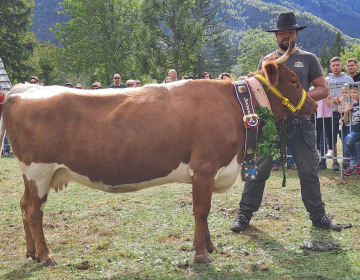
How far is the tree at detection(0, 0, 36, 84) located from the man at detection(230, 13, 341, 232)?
35493 mm

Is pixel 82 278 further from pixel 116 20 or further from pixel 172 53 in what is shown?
pixel 116 20

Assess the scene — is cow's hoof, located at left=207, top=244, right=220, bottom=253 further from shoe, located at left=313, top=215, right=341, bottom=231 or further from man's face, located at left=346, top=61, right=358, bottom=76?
man's face, located at left=346, top=61, right=358, bottom=76

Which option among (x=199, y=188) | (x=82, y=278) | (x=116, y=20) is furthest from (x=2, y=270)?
(x=116, y=20)

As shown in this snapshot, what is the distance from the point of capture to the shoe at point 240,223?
5008 mm

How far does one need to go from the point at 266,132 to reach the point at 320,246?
1.44 meters

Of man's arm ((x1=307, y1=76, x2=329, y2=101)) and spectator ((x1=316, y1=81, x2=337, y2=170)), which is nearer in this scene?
man's arm ((x1=307, y1=76, x2=329, y2=101))

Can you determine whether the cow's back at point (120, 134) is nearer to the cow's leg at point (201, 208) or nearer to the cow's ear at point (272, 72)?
the cow's leg at point (201, 208)

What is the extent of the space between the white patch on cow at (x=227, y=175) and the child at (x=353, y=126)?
504 centimetres

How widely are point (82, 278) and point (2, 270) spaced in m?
0.91

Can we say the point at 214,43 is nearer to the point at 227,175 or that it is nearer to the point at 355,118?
the point at 355,118

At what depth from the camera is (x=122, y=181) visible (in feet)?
13.3

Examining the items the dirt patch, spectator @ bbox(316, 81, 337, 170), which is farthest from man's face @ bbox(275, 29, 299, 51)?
spectator @ bbox(316, 81, 337, 170)

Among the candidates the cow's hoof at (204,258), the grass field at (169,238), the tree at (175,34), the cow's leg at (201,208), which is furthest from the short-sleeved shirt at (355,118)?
the tree at (175,34)

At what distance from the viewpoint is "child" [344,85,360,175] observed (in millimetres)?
8312
